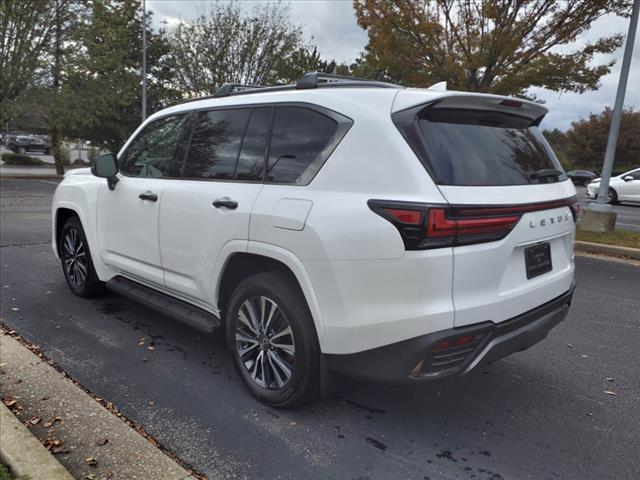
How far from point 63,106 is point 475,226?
73.2ft

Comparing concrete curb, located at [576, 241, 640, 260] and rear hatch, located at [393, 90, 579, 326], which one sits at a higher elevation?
rear hatch, located at [393, 90, 579, 326]

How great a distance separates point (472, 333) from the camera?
233cm

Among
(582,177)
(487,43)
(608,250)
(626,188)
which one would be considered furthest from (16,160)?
(582,177)

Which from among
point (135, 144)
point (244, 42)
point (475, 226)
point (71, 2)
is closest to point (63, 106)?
point (71, 2)

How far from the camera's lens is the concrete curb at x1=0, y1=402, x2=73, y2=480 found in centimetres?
224

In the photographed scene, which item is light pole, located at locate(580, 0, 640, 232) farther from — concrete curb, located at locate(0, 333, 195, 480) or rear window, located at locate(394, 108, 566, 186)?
concrete curb, located at locate(0, 333, 195, 480)

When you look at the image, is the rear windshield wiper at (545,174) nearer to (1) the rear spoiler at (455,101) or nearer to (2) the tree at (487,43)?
(1) the rear spoiler at (455,101)

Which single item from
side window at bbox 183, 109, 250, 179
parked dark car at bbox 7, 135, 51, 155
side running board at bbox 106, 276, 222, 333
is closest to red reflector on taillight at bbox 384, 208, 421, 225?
side window at bbox 183, 109, 250, 179

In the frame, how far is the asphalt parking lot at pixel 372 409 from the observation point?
8.20 ft

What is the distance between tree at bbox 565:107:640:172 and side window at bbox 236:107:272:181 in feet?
142

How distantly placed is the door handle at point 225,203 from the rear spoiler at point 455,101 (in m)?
1.09

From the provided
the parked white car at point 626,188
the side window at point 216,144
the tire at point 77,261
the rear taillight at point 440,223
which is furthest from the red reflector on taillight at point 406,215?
the parked white car at point 626,188

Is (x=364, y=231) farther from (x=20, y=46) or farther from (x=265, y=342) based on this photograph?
(x=20, y=46)

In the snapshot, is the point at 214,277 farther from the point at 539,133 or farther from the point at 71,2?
the point at 71,2
